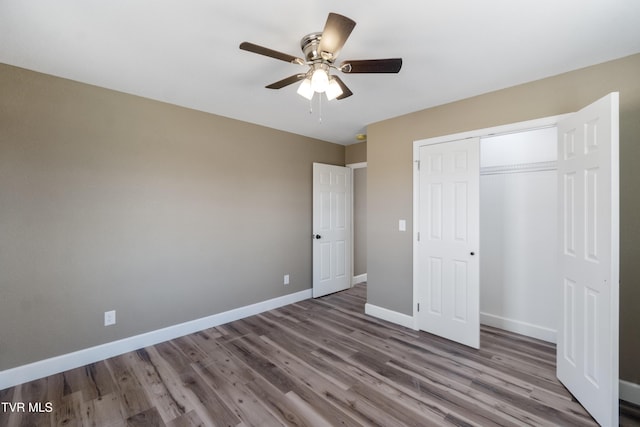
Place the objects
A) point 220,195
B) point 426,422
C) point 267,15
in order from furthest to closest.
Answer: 1. point 220,195
2. point 426,422
3. point 267,15

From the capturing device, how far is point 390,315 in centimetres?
347

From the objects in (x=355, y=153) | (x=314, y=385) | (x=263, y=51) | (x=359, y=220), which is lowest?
(x=314, y=385)

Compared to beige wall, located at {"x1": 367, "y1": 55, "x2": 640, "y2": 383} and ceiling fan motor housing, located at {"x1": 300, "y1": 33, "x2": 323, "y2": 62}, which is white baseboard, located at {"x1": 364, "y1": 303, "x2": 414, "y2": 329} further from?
ceiling fan motor housing, located at {"x1": 300, "y1": 33, "x2": 323, "y2": 62}

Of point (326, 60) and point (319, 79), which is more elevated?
point (326, 60)

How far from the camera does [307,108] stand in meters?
3.16

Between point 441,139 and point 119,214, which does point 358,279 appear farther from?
point 119,214

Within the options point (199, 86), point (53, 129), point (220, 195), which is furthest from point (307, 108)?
point (53, 129)

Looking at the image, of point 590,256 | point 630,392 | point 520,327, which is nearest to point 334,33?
point 590,256

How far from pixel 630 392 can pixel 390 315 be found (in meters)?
2.01

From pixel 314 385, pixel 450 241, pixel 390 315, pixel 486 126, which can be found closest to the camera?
pixel 314 385

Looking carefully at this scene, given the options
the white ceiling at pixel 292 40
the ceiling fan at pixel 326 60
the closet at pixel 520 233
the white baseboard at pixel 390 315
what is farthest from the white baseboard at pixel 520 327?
the ceiling fan at pixel 326 60

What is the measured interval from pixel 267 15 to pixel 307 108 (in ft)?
4.98

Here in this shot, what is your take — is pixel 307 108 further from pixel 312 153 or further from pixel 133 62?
pixel 133 62

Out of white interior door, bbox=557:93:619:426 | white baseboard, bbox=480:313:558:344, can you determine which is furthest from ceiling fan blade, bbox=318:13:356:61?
white baseboard, bbox=480:313:558:344
